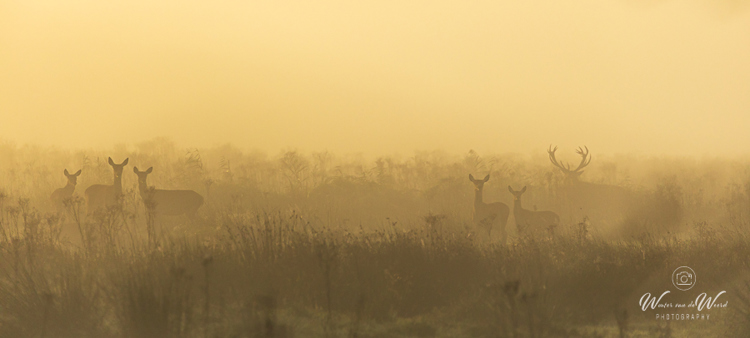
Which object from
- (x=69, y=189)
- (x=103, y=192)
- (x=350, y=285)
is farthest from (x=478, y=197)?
(x=69, y=189)

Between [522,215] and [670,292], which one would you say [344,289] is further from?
[522,215]

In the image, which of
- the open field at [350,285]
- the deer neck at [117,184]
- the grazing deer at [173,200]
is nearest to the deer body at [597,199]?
the open field at [350,285]

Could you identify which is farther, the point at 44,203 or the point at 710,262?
the point at 44,203

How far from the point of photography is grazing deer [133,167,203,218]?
14805 millimetres

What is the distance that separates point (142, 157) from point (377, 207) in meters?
9.52

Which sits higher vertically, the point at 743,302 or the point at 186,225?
the point at 186,225

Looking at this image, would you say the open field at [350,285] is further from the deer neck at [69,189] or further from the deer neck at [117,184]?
the deer neck at [69,189]

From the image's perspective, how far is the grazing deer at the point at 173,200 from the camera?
48.6 ft

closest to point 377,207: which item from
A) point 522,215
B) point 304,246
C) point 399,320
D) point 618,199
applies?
point 522,215

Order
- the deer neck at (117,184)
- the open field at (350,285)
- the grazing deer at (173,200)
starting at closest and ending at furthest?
the open field at (350,285) → the deer neck at (117,184) → the grazing deer at (173,200)

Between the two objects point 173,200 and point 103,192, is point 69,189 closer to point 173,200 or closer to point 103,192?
point 103,192

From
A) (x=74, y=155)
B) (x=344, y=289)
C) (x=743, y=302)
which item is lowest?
(x=743, y=302)

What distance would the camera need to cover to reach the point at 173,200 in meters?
15.2

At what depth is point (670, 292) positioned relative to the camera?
30.4ft
